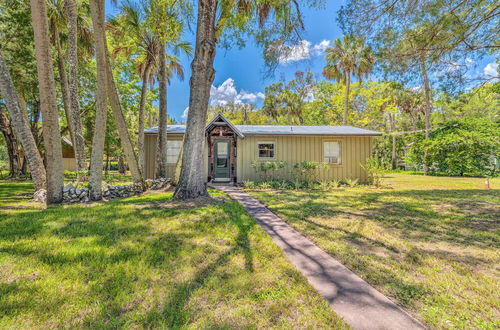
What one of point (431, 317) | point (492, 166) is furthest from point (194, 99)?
point (492, 166)

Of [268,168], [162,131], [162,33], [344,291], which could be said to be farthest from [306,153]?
[344,291]

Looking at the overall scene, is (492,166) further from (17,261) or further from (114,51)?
(114,51)

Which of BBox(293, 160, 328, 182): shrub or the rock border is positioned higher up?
BBox(293, 160, 328, 182): shrub

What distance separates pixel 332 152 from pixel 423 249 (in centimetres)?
890

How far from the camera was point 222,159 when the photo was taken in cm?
1166

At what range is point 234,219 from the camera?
4.70 meters

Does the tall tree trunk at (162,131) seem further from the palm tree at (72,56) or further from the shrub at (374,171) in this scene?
the shrub at (374,171)

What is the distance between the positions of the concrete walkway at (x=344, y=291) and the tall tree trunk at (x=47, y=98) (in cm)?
606

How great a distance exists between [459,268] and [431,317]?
138cm

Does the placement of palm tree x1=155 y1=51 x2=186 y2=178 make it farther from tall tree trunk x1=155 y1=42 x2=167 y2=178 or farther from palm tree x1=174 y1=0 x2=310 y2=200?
palm tree x1=174 y1=0 x2=310 y2=200

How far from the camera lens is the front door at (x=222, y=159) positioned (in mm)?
11594

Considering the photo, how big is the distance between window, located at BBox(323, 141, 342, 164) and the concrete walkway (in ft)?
29.1

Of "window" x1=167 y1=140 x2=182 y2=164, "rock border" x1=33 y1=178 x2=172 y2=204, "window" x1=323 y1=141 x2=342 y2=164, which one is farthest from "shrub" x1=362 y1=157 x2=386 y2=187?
"window" x1=167 y1=140 x2=182 y2=164

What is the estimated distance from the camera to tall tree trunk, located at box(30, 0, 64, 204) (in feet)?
17.2
